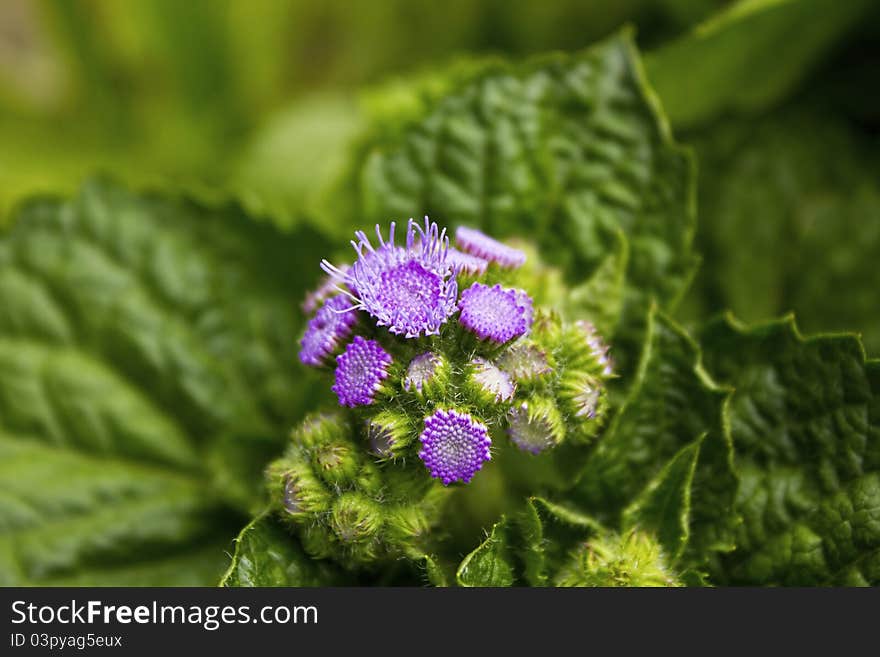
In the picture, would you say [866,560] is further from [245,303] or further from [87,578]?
[87,578]

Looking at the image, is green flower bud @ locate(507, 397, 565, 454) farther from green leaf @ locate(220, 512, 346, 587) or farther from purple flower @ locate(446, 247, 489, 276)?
green leaf @ locate(220, 512, 346, 587)

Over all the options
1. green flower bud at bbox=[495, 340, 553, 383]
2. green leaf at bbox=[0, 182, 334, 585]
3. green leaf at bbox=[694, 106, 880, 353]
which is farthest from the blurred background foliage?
green flower bud at bbox=[495, 340, 553, 383]

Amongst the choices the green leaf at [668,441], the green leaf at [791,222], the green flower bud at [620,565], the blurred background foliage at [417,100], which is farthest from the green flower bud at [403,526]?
the green leaf at [791,222]

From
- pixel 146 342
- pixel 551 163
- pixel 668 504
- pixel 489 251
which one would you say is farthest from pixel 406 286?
pixel 146 342

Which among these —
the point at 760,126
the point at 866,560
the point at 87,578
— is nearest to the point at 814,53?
the point at 760,126

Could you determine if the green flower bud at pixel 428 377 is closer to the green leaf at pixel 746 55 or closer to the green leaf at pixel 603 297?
the green leaf at pixel 603 297
